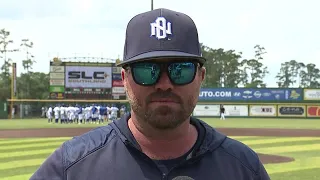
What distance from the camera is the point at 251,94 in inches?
2234

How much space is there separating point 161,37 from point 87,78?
49.7m

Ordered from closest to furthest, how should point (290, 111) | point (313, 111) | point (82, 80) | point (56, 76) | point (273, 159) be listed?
1. point (273, 159)
2. point (56, 76)
3. point (82, 80)
4. point (313, 111)
5. point (290, 111)

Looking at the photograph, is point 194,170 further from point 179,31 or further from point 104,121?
point 104,121

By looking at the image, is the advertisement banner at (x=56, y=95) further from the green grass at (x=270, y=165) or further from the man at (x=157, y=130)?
the man at (x=157, y=130)

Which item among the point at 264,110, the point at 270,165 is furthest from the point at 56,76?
the point at 270,165

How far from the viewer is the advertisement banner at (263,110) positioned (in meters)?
56.1

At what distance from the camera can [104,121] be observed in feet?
139

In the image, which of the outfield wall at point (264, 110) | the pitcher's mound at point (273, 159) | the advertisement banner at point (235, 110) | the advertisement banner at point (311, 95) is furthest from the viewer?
the advertisement banner at point (235, 110)

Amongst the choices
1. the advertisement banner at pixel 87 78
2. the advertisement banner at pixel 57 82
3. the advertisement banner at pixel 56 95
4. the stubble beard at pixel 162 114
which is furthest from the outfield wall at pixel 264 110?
the stubble beard at pixel 162 114

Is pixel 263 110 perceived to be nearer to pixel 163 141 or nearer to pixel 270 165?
pixel 270 165

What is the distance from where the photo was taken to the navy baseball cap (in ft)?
6.87

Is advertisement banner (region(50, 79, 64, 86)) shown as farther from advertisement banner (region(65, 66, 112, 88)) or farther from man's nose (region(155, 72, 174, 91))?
man's nose (region(155, 72, 174, 91))

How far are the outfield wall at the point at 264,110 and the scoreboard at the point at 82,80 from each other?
35.4ft

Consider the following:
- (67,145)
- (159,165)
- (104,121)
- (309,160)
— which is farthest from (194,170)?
(104,121)
